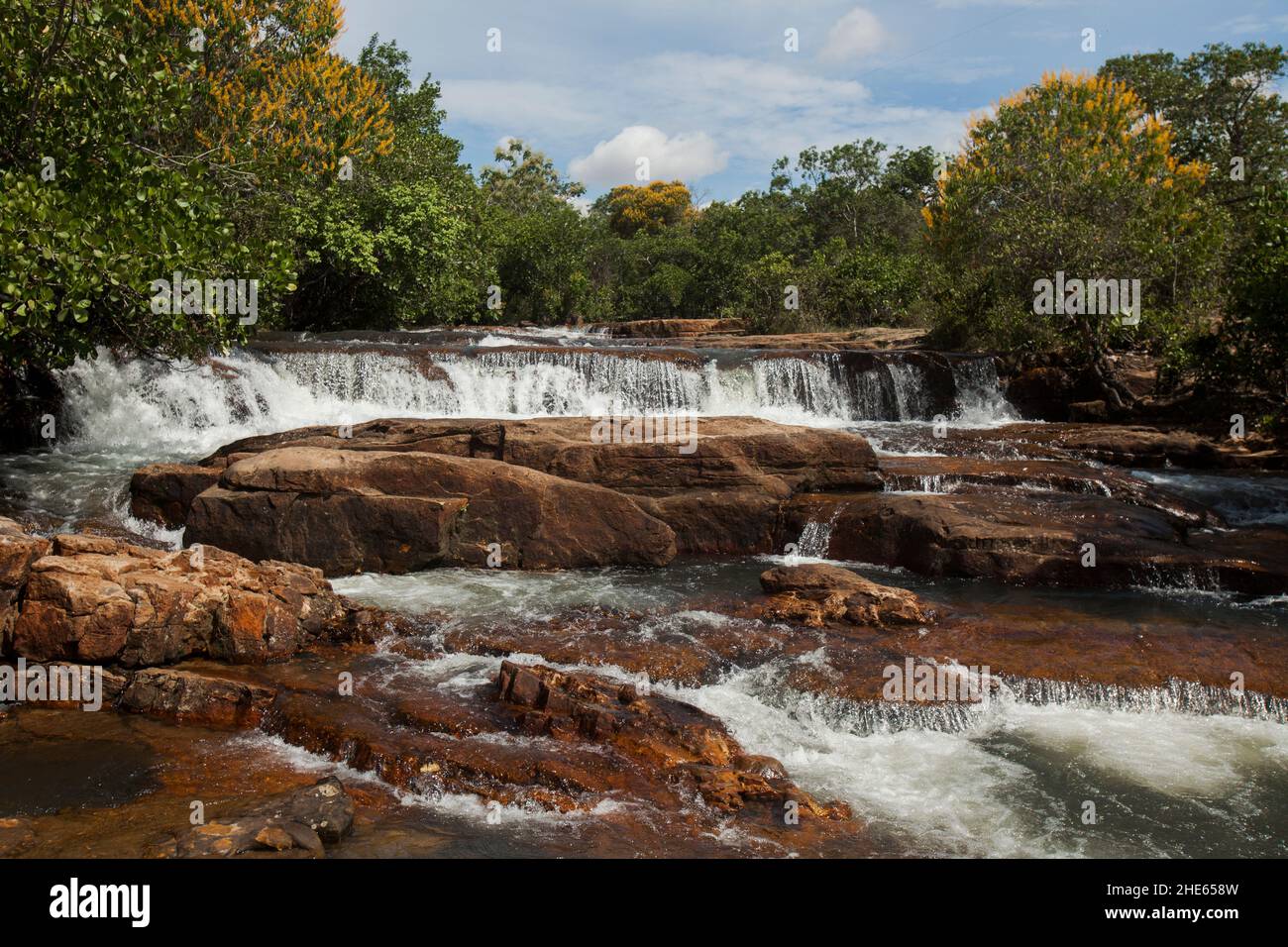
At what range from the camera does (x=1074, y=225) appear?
17875 mm

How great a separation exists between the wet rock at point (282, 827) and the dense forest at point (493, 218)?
5.24 meters

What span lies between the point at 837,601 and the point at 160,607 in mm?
5448

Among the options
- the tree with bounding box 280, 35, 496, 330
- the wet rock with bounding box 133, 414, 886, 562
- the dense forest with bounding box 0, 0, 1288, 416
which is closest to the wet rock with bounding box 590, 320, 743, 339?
the dense forest with bounding box 0, 0, 1288, 416

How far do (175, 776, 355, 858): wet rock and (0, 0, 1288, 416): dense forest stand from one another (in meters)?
5.24

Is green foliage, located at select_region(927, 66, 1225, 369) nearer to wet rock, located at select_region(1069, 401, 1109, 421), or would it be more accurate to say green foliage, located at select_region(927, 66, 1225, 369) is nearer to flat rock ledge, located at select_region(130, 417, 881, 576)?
wet rock, located at select_region(1069, 401, 1109, 421)

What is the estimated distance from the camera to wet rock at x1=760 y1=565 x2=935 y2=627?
26.6ft

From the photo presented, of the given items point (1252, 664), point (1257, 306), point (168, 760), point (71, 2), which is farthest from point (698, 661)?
point (1257, 306)

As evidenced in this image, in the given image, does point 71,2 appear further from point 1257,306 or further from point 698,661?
point 1257,306

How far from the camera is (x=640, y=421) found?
1166cm

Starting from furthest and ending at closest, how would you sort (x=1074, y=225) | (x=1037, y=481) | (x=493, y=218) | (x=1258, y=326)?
(x=493, y=218), (x=1074, y=225), (x=1258, y=326), (x=1037, y=481)

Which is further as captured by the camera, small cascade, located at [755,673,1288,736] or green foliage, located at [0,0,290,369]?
green foliage, located at [0,0,290,369]

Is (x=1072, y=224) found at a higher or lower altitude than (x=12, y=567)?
higher

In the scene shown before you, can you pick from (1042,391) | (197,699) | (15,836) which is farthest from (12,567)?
(1042,391)

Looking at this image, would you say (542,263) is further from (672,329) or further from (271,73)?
(271,73)
